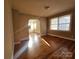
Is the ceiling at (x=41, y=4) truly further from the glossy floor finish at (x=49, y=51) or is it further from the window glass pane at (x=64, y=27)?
the glossy floor finish at (x=49, y=51)

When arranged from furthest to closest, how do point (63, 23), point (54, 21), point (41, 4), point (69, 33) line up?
point (54, 21), point (63, 23), point (69, 33), point (41, 4)

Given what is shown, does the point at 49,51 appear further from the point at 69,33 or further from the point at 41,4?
the point at 69,33

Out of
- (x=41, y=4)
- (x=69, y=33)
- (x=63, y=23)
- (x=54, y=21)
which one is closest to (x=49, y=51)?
(x=41, y=4)

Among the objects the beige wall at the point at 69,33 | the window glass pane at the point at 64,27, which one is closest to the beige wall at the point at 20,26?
the window glass pane at the point at 64,27

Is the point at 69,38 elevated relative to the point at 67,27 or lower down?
lower down

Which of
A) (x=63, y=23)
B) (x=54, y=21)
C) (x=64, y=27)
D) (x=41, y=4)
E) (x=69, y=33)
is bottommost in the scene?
(x=69, y=33)

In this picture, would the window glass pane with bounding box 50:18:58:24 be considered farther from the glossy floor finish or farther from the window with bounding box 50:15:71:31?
the glossy floor finish

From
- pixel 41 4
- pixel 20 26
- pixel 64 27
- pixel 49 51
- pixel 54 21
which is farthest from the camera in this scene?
pixel 54 21

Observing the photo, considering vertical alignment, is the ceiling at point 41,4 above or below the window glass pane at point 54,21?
above

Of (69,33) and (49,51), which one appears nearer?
(49,51)
